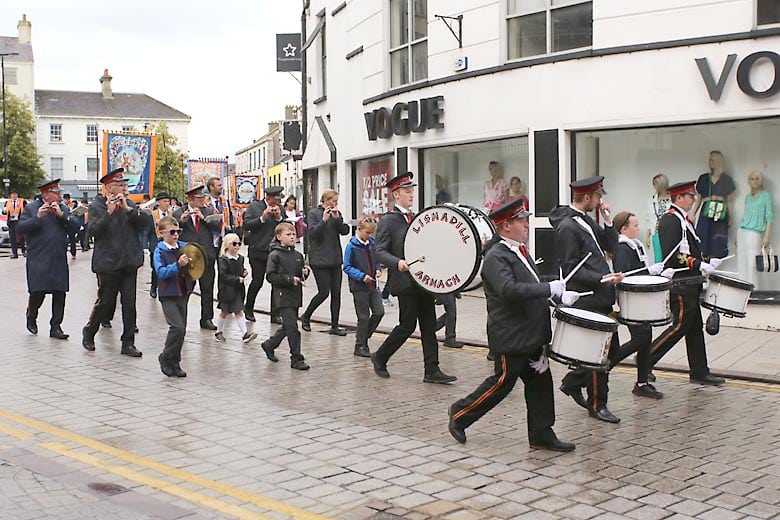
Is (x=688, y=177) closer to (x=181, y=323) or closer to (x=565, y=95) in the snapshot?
(x=565, y=95)

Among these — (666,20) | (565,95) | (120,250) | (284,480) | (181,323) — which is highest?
(666,20)

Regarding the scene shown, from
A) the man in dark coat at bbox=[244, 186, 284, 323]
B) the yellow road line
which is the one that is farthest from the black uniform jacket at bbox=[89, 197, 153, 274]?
the yellow road line

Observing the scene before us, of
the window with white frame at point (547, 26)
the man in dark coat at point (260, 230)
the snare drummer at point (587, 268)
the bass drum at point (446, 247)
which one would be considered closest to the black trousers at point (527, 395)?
the snare drummer at point (587, 268)

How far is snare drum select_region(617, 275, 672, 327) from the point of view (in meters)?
7.20

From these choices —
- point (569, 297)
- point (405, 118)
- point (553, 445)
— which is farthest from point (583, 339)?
point (405, 118)

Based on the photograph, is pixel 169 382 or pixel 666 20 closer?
pixel 169 382

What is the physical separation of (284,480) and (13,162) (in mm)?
67164

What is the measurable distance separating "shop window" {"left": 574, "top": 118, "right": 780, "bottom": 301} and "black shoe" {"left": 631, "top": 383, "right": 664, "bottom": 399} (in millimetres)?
4962

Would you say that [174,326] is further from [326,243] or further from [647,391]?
[647,391]

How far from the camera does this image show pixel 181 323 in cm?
906

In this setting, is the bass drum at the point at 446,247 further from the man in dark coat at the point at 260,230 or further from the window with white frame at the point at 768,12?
the window with white frame at the point at 768,12

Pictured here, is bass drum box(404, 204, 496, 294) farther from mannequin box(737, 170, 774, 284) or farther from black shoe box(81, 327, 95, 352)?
mannequin box(737, 170, 774, 284)

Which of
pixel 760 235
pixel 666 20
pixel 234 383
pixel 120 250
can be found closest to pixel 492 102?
pixel 666 20

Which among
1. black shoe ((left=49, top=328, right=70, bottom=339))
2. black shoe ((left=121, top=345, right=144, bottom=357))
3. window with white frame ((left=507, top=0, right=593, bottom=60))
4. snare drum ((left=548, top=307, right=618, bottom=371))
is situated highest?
window with white frame ((left=507, top=0, right=593, bottom=60))
